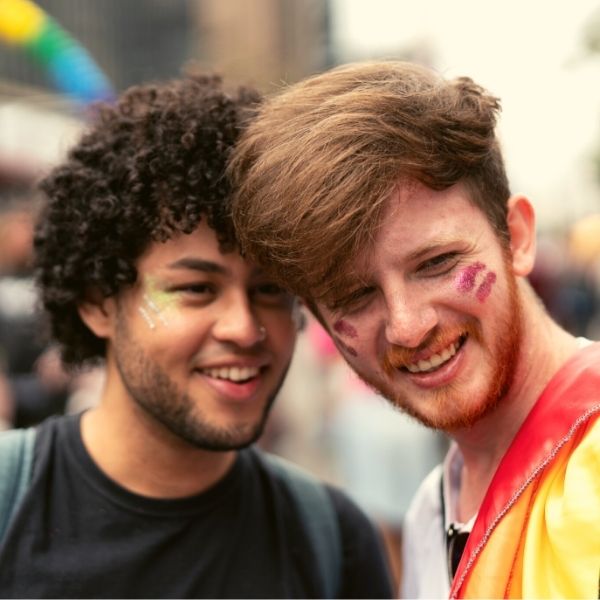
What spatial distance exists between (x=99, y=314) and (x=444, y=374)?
1.25 m

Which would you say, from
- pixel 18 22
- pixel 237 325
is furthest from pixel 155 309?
pixel 18 22

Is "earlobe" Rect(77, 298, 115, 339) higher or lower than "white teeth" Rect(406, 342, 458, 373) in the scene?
higher

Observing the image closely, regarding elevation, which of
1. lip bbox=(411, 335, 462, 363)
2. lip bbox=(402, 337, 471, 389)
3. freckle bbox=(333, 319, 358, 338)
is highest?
freckle bbox=(333, 319, 358, 338)

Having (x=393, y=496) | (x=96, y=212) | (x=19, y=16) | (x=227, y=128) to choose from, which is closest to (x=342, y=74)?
(x=227, y=128)

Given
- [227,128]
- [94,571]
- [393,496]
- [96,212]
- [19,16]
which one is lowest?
[393,496]

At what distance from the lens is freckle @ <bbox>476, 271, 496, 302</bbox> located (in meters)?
2.03

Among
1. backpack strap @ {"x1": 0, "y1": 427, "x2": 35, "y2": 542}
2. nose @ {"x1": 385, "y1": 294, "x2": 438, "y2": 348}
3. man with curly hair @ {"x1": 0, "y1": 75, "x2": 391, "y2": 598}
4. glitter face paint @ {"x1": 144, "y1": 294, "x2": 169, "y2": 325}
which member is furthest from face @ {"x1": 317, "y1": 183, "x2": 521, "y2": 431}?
backpack strap @ {"x1": 0, "y1": 427, "x2": 35, "y2": 542}

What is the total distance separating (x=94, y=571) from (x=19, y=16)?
5876 mm

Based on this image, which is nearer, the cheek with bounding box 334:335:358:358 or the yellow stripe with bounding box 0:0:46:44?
the cheek with bounding box 334:335:358:358

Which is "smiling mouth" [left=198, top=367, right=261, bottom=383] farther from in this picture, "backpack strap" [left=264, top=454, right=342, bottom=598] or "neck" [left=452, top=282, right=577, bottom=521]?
"neck" [left=452, top=282, right=577, bottom=521]

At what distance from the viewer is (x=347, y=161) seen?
78.2 inches

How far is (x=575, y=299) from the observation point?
13961mm

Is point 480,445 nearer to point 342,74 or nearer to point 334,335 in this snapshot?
point 334,335

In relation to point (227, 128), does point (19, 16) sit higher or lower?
higher
